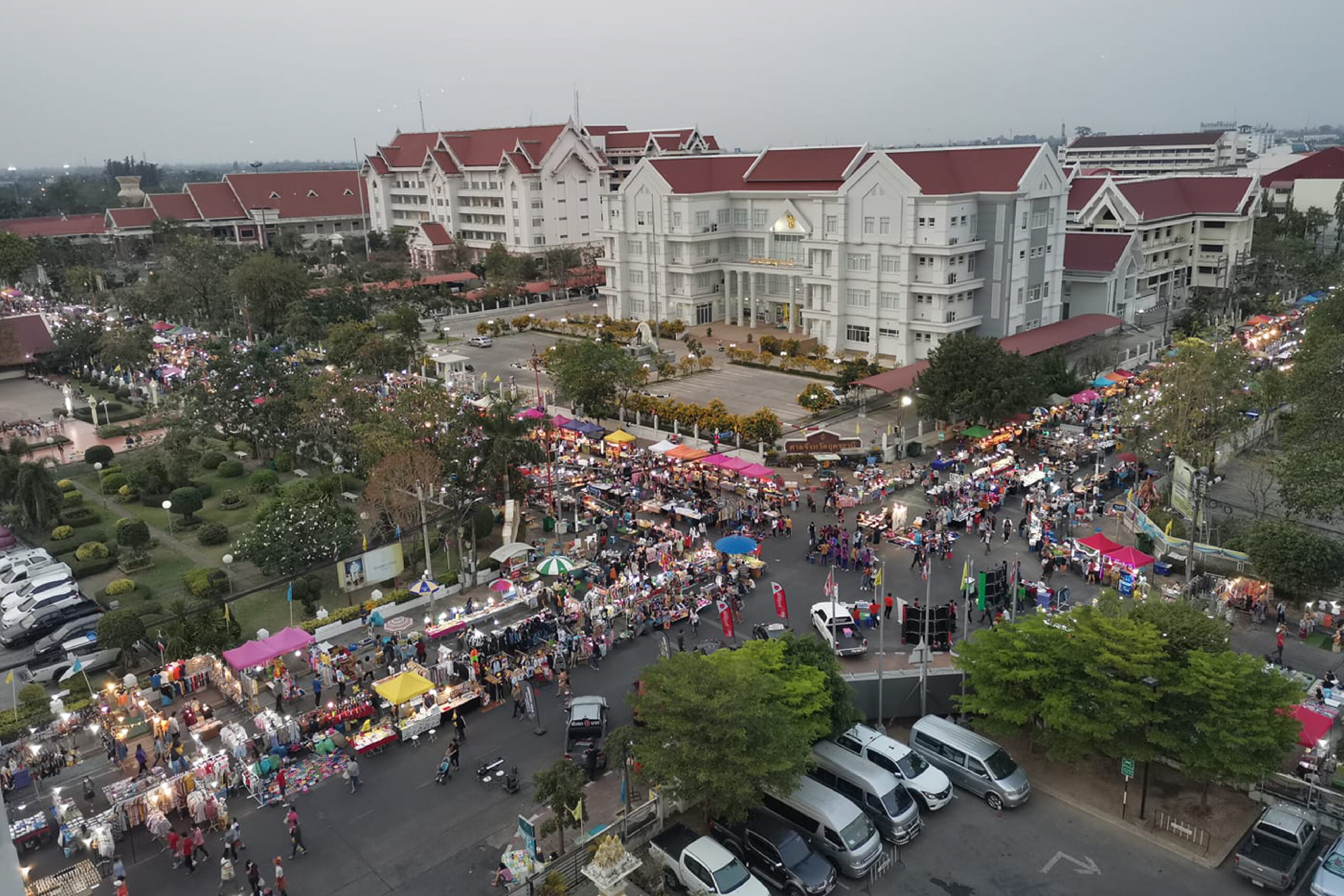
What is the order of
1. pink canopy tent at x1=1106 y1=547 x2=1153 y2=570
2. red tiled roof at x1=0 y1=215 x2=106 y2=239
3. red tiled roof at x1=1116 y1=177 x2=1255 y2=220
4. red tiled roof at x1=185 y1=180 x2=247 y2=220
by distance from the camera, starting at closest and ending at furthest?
1. pink canopy tent at x1=1106 y1=547 x2=1153 y2=570
2. red tiled roof at x1=1116 y1=177 x2=1255 y2=220
3. red tiled roof at x1=185 y1=180 x2=247 y2=220
4. red tiled roof at x1=0 y1=215 x2=106 y2=239

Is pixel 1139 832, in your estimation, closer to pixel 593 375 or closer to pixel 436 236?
pixel 593 375

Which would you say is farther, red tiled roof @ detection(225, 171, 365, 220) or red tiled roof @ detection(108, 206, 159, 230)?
red tiled roof @ detection(225, 171, 365, 220)

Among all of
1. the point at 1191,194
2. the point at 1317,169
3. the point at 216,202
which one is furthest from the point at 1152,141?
the point at 216,202

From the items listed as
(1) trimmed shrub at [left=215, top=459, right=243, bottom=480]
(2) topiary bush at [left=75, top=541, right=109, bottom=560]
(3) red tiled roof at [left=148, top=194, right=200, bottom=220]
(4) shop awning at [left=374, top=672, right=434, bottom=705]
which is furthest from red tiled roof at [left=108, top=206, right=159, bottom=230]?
(4) shop awning at [left=374, top=672, right=434, bottom=705]

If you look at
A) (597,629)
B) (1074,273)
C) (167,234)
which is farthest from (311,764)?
(167,234)

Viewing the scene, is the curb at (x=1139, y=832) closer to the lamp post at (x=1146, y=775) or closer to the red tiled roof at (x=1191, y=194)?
the lamp post at (x=1146, y=775)

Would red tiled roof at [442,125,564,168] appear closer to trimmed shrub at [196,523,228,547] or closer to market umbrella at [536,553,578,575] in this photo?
trimmed shrub at [196,523,228,547]

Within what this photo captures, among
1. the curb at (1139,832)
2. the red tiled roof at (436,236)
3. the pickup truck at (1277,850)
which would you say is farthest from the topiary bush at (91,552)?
the red tiled roof at (436,236)
